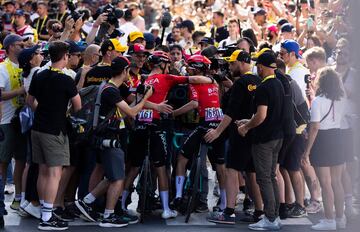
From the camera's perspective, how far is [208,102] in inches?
367

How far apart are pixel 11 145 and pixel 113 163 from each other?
1.69m

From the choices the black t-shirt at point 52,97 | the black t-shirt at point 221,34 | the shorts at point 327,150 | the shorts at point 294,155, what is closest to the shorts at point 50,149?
the black t-shirt at point 52,97

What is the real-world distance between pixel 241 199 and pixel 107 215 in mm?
2416

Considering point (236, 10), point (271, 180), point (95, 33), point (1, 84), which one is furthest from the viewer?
point (236, 10)

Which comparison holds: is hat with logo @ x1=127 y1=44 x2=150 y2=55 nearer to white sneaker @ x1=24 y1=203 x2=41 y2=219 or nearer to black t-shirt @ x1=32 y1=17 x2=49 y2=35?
white sneaker @ x1=24 y1=203 x2=41 y2=219

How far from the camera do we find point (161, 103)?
9.16 m

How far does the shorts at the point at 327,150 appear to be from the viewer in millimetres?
8703

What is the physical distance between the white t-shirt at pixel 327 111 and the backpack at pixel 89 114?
7.58 ft

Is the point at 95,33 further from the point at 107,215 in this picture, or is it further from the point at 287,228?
the point at 287,228

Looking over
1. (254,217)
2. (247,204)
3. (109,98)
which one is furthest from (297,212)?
(109,98)

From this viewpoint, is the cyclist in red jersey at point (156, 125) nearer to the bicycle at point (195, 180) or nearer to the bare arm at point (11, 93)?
the bicycle at point (195, 180)

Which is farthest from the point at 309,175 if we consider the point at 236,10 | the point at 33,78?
the point at 236,10

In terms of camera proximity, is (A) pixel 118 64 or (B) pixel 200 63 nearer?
(A) pixel 118 64

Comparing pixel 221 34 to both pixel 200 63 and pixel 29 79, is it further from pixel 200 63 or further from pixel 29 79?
pixel 29 79
